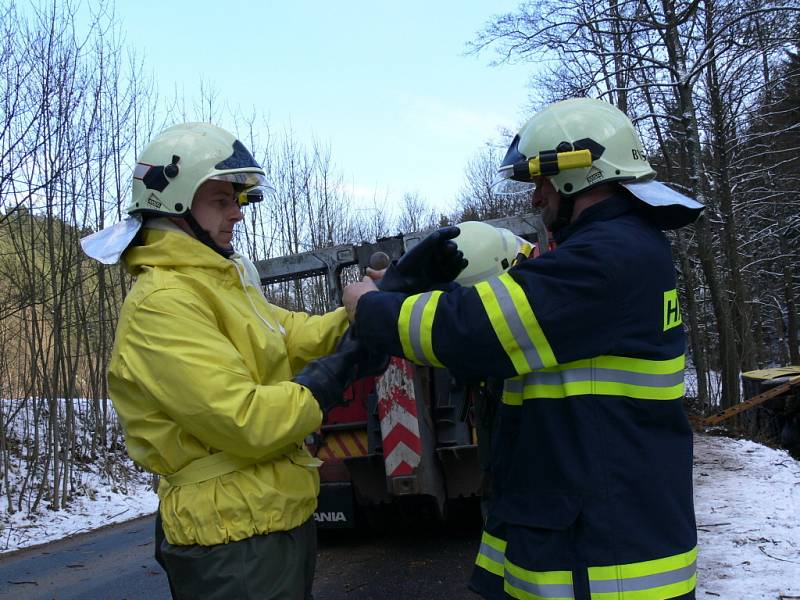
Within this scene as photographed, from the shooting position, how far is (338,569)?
5.61 m

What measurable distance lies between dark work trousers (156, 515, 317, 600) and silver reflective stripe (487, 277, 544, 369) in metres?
0.94

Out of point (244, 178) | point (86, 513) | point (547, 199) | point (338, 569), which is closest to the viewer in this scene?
point (547, 199)

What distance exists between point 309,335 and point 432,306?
899mm

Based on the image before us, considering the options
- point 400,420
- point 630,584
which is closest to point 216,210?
point 630,584

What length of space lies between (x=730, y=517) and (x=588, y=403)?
469 centimetres

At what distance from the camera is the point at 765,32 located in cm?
1411

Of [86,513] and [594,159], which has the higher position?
[594,159]

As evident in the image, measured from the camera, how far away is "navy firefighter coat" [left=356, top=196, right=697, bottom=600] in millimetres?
1774

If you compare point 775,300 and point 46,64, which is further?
point 775,300

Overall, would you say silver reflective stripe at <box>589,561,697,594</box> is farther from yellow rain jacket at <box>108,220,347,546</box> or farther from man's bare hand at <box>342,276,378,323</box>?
man's bare hand at <box>342,276,378,323</box>

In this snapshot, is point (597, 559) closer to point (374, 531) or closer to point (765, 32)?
point (374, 531)

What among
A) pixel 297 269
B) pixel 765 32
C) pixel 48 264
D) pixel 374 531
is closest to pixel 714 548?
pixel 374 531

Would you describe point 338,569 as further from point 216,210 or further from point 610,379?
point 610,379

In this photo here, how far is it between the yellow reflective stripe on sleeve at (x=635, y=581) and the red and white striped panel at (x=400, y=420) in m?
3.36
